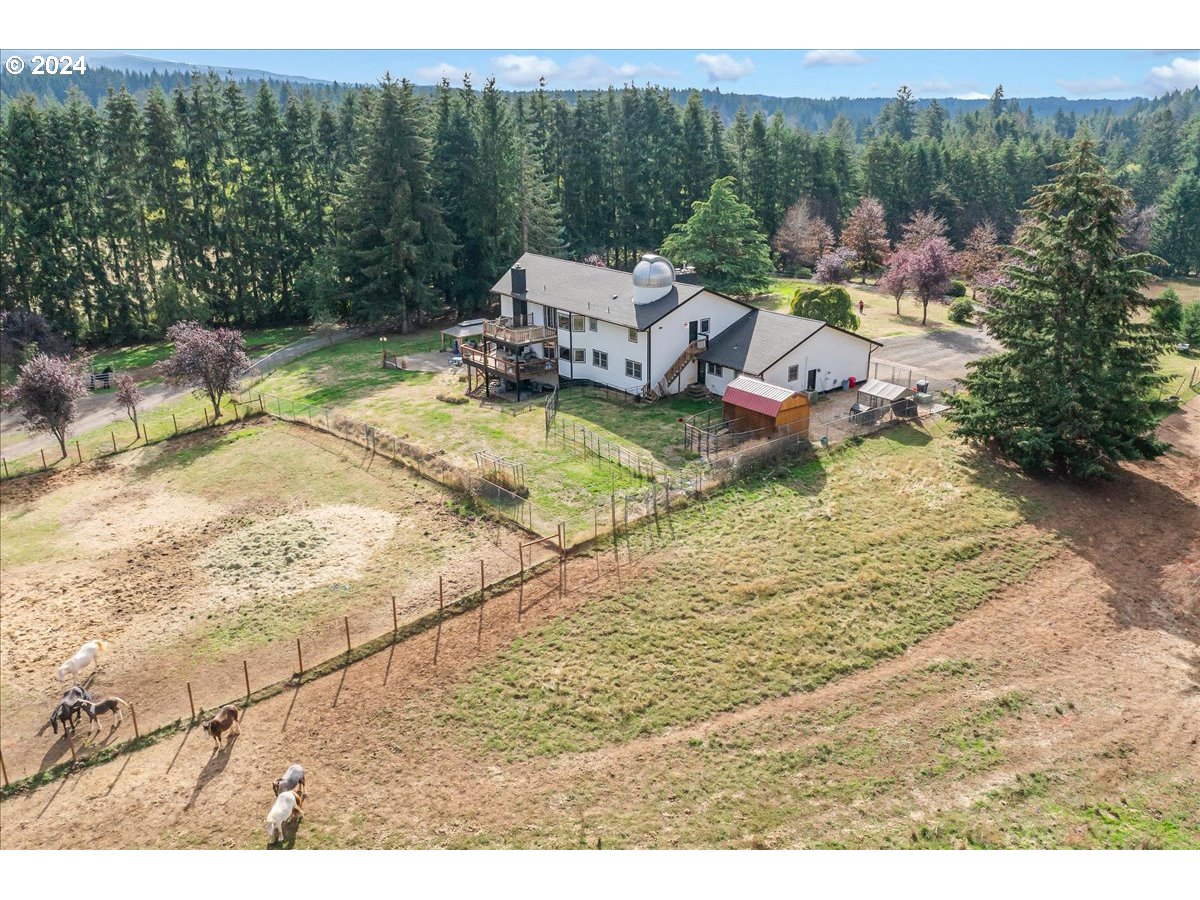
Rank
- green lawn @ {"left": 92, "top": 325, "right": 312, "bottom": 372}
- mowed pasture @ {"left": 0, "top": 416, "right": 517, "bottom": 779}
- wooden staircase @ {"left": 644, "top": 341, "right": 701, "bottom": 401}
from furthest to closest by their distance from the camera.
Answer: green lawn @ {"left": 92, "top": 325, "right": 312, "bottom": 372}
wooden staircase @ {"left": 644, "top": 341, "right": 701, "bottom": 401}
mowed pasture @ {"left": 0, "top": 416, "right": 517, "bottom": 779}

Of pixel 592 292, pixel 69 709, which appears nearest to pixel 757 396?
pixel 592 292

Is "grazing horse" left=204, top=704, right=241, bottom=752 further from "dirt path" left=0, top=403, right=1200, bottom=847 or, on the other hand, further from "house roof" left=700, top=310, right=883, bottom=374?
"house roof" left=700, top=310, right=883, bottom=374

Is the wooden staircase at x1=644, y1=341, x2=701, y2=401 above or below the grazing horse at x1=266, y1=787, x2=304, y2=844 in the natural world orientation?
above

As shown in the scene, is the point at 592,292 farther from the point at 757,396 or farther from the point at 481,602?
the point at 481,602

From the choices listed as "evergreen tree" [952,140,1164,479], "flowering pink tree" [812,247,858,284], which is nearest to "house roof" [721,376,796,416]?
"evergreen tree" [952,140,1164,479]

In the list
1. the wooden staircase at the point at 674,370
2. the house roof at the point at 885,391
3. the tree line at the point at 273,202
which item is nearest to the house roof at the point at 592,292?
the wooden staircase at the point at 674,370

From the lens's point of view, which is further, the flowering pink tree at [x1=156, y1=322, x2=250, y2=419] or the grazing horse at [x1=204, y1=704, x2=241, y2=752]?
the flowering pink tree at [x1=156, y1=322, x2=250, y2=419]
